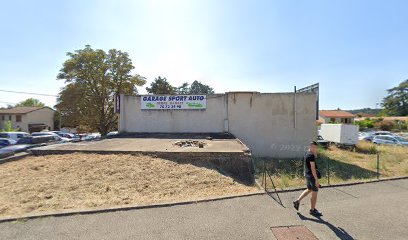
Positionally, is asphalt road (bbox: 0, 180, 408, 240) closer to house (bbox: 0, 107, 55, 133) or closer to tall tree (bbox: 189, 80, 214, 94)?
house (bbox: 0, 107, 55, 133)

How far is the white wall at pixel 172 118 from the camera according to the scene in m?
18.1

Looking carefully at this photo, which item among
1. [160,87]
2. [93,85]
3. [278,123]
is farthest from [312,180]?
[160,87]

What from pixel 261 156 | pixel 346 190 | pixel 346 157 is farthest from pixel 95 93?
pixel 346 190

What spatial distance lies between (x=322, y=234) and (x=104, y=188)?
552cm

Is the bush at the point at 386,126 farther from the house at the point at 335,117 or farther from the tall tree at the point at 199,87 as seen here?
the tall tree at the point at 199,87

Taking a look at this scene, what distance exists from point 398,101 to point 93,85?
84148 millimetres

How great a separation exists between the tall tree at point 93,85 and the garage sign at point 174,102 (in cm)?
1535

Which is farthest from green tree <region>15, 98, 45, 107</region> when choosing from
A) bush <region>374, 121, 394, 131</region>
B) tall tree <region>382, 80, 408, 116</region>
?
tall tree <region>382, 80, 408, 116</region>

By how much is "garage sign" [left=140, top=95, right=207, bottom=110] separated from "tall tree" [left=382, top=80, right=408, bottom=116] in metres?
79.6

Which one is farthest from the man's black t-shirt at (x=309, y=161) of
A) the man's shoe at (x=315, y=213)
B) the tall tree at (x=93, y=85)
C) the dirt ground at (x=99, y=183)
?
the tall tree at (x=93, y=85)

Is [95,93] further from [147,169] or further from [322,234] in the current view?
[322,234]

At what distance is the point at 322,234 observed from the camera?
172 inches

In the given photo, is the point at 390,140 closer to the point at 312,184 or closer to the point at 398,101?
the point at 312,184

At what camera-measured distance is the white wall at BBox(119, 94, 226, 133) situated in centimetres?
1808
